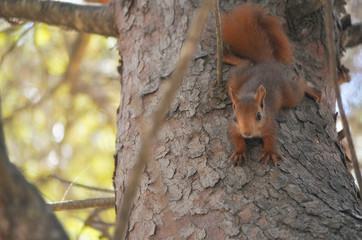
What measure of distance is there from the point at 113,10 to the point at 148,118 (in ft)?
2.84

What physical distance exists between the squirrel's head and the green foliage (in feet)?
4.98

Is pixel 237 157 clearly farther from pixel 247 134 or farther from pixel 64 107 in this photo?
pixel 64 107

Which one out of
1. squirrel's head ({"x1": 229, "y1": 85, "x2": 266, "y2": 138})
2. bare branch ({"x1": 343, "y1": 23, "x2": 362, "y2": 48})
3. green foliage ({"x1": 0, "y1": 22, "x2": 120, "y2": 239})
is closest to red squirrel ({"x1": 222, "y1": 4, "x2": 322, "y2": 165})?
squirrel's head ({"x1": 229, "y1": 85, "x2": 266, "y2": 138})

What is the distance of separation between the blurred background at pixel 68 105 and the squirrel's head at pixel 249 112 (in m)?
1.40

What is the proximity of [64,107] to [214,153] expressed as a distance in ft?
8.15

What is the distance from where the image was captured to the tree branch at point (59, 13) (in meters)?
2.52

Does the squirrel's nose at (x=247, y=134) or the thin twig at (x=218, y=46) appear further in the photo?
the squirrel's nose at (x=247, y=134)

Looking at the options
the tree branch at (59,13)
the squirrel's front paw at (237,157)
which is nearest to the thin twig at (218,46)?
the squirrel's front paw at (237,157)

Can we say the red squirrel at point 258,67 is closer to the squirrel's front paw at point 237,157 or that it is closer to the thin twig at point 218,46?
the thin twig at point 218,46

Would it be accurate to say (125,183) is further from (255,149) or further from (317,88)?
(317,88)

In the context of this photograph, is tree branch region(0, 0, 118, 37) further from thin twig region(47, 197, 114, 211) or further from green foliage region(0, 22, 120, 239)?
thin twig region(47, 197, 114, 211)

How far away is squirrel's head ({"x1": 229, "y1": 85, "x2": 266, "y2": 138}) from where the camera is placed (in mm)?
1811

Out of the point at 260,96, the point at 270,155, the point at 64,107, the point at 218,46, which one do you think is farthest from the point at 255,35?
the point at 64,107

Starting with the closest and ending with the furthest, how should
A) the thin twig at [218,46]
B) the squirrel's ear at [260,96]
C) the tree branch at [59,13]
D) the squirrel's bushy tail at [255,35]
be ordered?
the thin twig at [218,46] → the squirrel's ear at [260,96] → the squirrel's bushy tail at [255,35] → the tree branch at [59,13]
